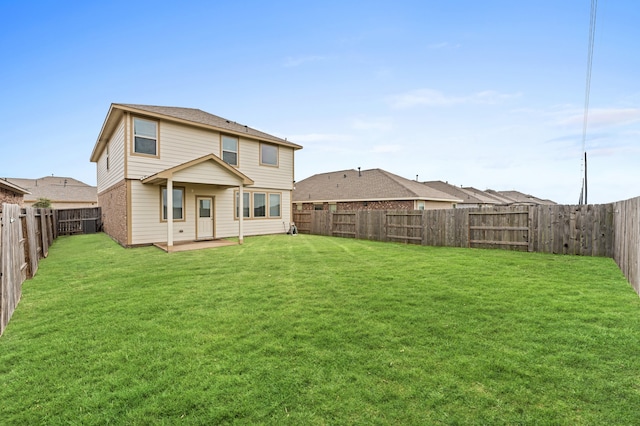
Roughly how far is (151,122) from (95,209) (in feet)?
36.2

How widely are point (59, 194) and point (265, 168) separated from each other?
109ft

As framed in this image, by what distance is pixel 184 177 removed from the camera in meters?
11.4

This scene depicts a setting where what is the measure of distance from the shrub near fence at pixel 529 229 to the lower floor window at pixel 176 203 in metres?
8.83

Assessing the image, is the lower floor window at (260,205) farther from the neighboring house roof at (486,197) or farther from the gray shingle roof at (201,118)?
the neighboring house roof at (486,197)

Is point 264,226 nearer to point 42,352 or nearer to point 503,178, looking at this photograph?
point 42,352

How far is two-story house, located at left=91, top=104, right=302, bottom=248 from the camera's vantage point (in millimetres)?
11805

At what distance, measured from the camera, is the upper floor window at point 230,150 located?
49.5 ft

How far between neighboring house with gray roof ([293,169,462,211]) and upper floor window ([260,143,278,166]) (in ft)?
27.7

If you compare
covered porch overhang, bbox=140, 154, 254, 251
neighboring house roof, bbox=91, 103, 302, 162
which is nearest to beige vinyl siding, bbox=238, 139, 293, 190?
neighboring house roof, bbox=91, 103, 302, 162

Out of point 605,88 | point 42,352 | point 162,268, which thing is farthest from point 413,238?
point 42,352

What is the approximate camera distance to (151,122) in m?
12.4

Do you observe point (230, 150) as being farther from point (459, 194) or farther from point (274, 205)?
point (459, 194)

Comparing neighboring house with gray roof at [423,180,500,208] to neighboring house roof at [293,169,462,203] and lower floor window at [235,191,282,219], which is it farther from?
lower floor window at [235,191,282,219]

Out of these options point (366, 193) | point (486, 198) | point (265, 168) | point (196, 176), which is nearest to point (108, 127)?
point (196, 176)
